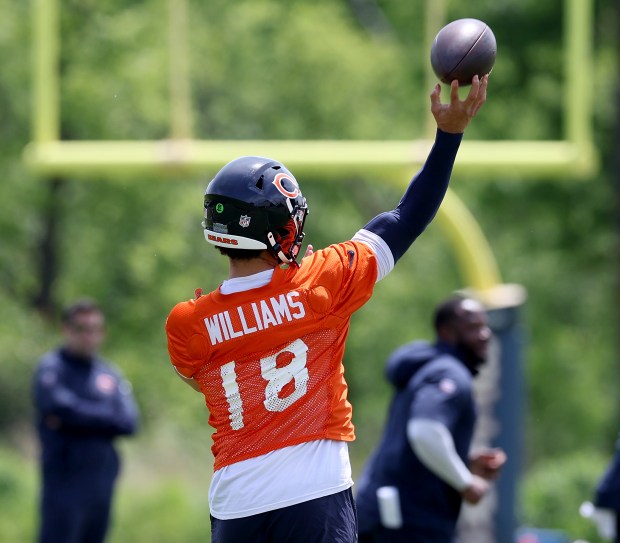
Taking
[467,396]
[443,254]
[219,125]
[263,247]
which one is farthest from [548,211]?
[263,247]

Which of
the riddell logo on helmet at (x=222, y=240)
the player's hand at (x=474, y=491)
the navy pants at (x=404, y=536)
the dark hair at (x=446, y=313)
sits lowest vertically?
the navy pants at (x=404, y=536)

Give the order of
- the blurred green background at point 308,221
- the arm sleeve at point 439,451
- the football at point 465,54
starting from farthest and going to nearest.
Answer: the blurred green background at point 308,221
the arm sleeve at point 439,451
the football at point 465,54

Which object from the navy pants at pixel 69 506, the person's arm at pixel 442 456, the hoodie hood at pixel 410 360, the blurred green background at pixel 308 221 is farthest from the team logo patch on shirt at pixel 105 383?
the blurred green background at pixel 308 221

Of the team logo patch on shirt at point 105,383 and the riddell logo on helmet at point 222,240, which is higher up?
the riddell logo on helmet at point 222,240

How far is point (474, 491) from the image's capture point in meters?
5.99

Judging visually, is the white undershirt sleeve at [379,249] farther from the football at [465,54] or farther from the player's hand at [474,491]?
the player's hand at [474,491]

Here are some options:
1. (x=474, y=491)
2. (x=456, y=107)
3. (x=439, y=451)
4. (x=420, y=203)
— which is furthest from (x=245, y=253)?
(x=474, y=491)

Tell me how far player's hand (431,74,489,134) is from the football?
16 centimetres

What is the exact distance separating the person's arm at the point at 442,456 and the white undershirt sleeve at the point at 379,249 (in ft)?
7.09

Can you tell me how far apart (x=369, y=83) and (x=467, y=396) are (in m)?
11.7

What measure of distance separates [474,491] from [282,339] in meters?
2.40

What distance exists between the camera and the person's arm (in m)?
5.93

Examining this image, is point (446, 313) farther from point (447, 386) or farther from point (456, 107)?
point (456, 107)

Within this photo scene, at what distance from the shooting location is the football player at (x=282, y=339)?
3.81 metres
